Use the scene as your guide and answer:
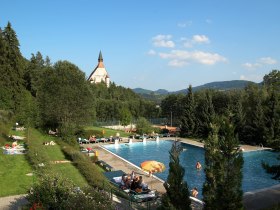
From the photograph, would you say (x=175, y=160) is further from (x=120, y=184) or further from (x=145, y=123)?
(x=145, y=123)

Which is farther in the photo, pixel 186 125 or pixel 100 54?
pixel 100 54

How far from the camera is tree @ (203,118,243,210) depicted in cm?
995

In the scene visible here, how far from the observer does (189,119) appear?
3966cm

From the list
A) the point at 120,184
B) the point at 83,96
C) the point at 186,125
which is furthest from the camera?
the point at 186,125

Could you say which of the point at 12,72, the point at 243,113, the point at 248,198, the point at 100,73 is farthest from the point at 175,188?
the point at 100,73

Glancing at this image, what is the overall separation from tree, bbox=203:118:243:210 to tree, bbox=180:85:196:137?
2914 cm

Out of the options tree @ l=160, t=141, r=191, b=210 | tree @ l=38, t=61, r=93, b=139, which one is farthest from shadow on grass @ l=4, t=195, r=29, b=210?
tree @ l=38, t=61, r=93, b=139

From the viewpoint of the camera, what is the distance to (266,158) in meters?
27.7

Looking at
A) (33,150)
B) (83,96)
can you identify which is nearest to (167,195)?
(33,150)

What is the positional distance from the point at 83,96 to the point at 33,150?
40.3ft

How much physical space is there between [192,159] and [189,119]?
42.4 ft

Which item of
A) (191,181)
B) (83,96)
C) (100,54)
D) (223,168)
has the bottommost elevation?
(191,181)

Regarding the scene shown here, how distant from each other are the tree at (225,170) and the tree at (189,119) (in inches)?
1147

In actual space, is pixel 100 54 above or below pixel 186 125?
above
